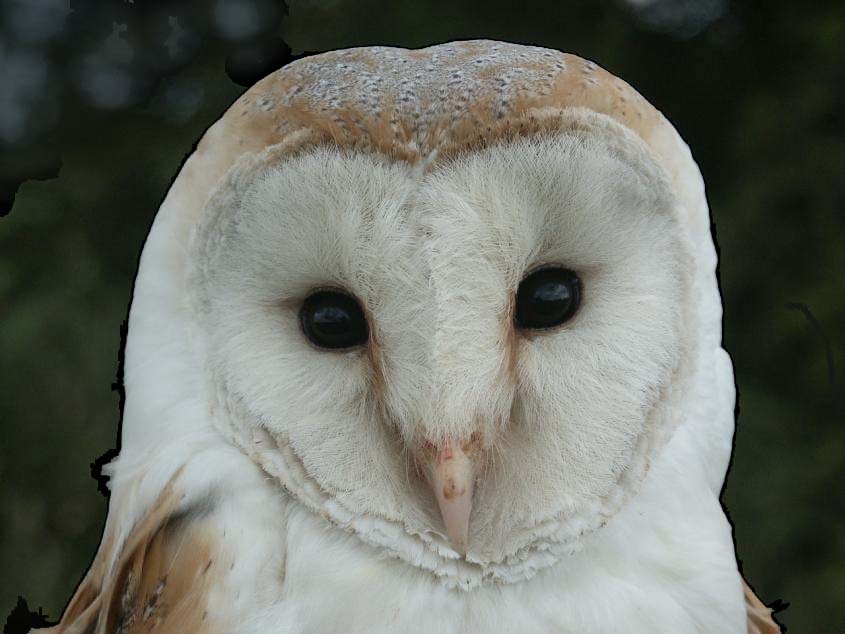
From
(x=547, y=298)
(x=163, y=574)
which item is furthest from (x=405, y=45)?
(x=163, y=574)

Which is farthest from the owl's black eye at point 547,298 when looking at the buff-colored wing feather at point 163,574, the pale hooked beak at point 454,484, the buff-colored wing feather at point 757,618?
the buff-colored wing feather at point 757,618

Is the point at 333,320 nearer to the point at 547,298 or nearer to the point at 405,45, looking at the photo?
the point at 547,298

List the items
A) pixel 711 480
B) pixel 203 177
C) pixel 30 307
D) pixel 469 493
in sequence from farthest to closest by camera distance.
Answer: pixel 30 307
pixel 711 480
pixel 203 177
pixel 469 493

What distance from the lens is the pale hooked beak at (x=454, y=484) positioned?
3.17ft

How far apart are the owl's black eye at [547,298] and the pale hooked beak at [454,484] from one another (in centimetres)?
15

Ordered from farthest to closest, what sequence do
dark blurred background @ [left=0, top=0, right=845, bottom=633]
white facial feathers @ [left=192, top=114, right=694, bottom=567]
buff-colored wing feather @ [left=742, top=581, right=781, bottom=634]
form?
dark blurred background @ [left=0, top=0, right=845, bottom=633] < buff-colored wing feather @ [left=742, top=581, right=781, bottom=634] < white facial feathers @ [left=192, top=114, right=694, bottom=567]

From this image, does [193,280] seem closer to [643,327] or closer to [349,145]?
[349,145]

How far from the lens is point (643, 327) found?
106cm

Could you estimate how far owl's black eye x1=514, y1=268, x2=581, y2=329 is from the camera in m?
1.02

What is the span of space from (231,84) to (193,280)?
1.60 m

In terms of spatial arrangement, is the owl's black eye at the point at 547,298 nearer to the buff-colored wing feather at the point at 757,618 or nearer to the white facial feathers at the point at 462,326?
the white facial feathers at the point at 462,326

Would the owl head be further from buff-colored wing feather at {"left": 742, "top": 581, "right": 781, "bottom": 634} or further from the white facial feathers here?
buff-colored wing feather at {"left": 742, "top": 581, "right": 781, "bottom": 634}

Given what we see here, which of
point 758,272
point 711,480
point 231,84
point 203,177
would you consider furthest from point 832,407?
point 203,177

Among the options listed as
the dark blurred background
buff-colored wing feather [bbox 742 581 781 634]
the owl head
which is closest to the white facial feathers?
the owl head
